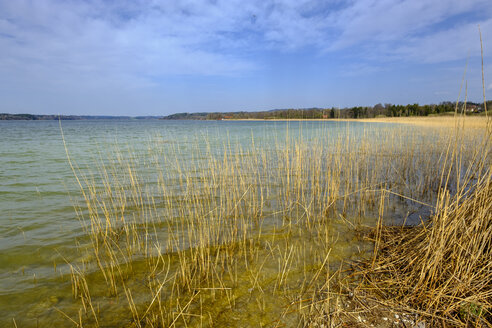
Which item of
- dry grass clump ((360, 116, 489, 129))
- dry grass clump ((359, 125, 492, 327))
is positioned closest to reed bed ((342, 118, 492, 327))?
dry grass clump ((359, 125, 492, 327))

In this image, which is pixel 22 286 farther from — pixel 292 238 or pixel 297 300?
pixel 292 238

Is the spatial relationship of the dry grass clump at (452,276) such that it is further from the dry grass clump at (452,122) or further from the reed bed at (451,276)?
the dry grass clump at (452,122)

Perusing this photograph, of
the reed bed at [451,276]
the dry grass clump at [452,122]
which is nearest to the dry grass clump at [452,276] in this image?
the reed bed at [451,276]

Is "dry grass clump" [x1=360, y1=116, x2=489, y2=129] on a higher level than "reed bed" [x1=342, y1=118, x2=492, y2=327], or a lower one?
higher

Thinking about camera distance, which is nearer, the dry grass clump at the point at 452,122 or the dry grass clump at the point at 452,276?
the dry grass clump at the point at 452,276

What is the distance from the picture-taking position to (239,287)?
2.41 m

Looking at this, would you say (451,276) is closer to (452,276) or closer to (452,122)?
(452,276)

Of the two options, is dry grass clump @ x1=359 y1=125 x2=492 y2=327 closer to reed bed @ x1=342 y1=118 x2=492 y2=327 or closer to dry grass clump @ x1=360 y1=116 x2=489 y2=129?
reed bed @ x1=342 y1=118 x2=492 y2=327

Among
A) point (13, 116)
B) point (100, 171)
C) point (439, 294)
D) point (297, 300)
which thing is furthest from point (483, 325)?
point (13, 116)

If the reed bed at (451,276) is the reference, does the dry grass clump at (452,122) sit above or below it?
above

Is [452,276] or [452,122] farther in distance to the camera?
[452,122]

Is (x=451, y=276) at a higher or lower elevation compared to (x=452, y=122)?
lower

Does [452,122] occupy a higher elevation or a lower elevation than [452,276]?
higher

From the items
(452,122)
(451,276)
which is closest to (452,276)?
(451,276)
